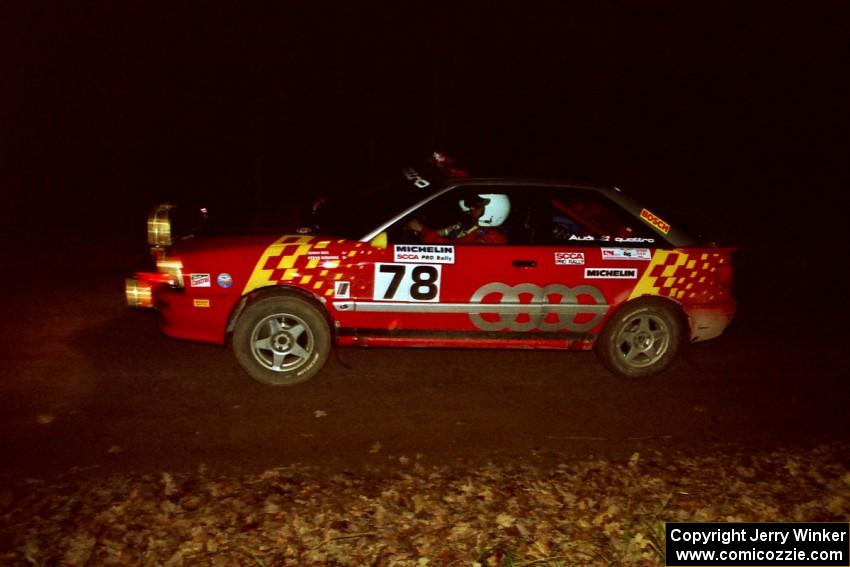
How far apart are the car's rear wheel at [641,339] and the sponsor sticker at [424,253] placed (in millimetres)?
1430

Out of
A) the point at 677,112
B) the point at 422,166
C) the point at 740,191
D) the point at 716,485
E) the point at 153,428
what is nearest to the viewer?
the point at 716,485

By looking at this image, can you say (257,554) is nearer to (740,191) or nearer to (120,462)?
(120,462)

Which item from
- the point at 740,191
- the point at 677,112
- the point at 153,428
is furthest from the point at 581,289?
the point at 677,112

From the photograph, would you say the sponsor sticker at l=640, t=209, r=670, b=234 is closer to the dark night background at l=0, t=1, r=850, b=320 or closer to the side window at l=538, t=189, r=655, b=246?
the side window at l=538, t=189, r=655, b=246

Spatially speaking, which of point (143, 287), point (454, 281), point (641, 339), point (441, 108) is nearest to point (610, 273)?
point (641, 339)

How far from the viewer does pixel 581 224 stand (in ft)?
18.9

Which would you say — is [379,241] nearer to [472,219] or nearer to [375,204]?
[375,204]

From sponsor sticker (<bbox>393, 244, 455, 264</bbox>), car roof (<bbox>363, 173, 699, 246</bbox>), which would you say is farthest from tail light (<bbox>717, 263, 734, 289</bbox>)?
sponsor sticker (<bbox>393, 244, 455, 264</bbox>)

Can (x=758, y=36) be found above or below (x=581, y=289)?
above

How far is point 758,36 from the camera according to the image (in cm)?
1736

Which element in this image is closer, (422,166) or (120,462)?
(120,462)

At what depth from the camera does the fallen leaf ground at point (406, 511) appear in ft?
11.0

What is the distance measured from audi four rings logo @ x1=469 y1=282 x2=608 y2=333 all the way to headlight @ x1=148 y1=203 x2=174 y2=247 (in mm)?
2660

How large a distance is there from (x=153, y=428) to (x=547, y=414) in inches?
106
